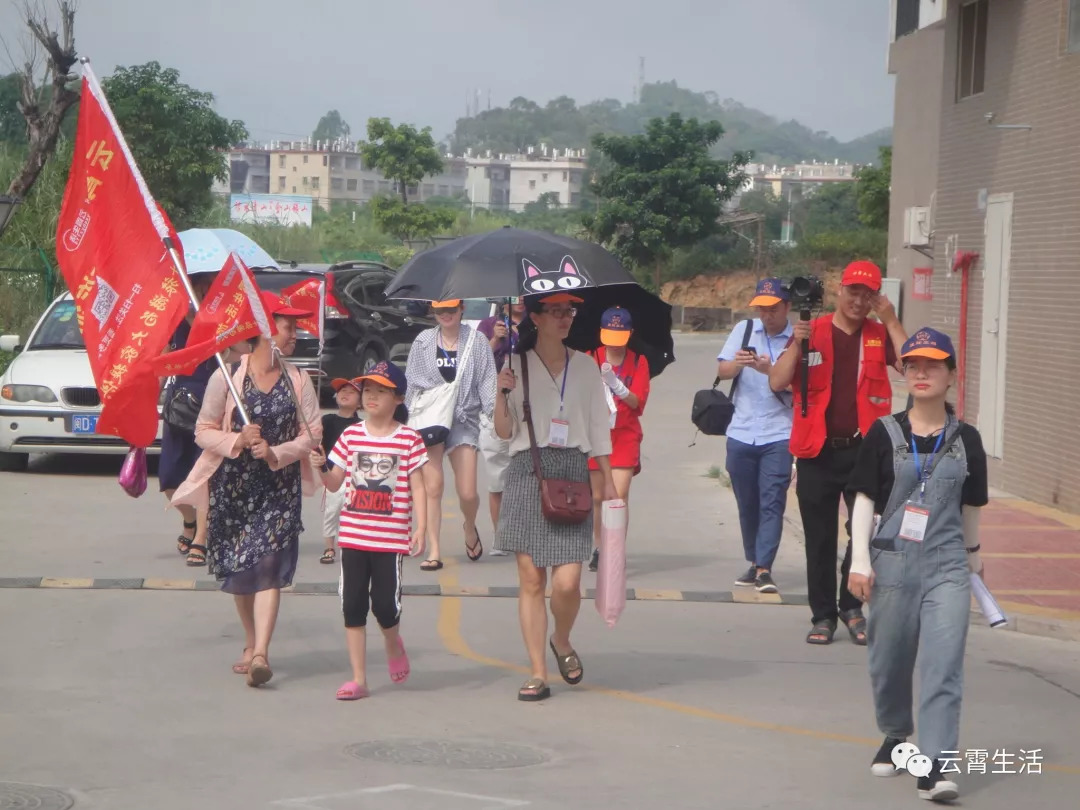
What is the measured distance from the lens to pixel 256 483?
7.46m

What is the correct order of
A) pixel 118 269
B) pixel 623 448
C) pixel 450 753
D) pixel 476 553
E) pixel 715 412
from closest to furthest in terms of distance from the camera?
pixel 450 753, pixel 118 269, pixel 715 412, pixel 623 448, pixel 476 553

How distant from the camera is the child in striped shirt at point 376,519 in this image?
279 inches

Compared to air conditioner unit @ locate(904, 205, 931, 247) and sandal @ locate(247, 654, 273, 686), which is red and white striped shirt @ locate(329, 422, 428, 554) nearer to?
sandal @ locate(247, 654, 273, 686)

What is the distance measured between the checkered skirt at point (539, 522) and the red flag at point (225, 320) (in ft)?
4.62


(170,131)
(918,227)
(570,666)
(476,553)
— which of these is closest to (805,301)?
(570,666)

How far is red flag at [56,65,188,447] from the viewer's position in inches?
287

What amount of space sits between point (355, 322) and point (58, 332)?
25.5ft

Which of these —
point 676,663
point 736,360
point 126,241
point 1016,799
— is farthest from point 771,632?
point 126,241

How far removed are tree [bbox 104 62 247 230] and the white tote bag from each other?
25.2 meters

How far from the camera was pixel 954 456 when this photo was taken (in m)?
5.75

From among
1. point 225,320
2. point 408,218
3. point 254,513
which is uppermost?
point 408,218

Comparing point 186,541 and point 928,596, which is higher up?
point 928,596

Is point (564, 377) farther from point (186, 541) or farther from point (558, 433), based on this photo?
point (186, 541)

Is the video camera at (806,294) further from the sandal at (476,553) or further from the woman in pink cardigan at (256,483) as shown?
the sandal at (476,553)
